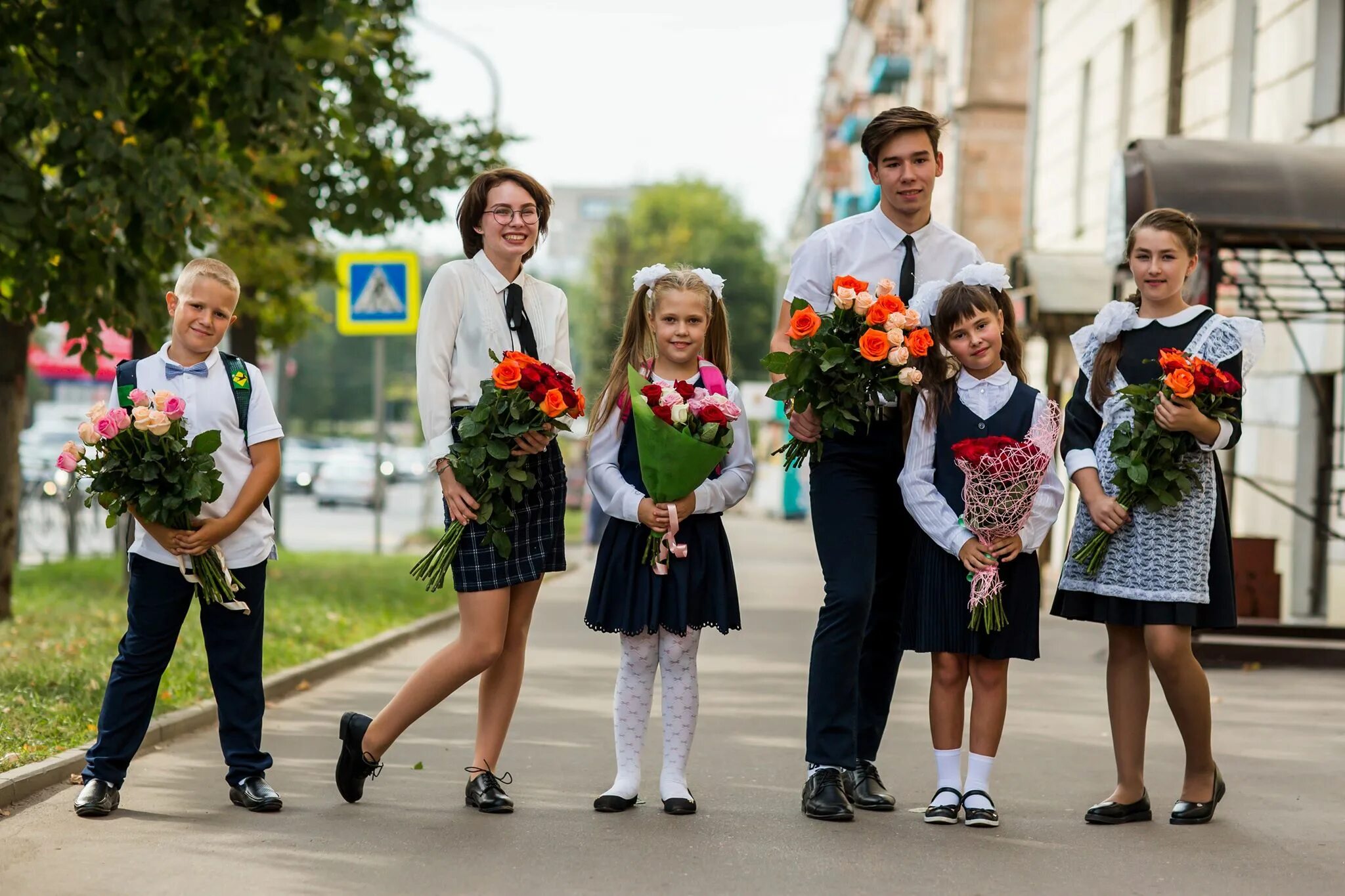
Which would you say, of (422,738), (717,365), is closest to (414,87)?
(422,738)

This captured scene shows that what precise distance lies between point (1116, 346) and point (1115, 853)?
5.65 feet

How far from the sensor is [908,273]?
6133mm

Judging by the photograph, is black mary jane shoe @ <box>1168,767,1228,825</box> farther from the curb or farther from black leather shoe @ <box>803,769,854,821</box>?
the curb

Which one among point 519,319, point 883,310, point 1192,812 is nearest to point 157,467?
point 519,319

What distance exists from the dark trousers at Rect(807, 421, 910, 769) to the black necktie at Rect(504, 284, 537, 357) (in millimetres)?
1043

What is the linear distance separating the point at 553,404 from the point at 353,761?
4.85ft

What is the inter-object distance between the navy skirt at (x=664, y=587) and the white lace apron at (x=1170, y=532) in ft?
4.03

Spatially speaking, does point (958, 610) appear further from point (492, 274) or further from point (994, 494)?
point (492, 274)

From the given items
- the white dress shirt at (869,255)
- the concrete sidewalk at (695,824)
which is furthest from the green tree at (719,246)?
the white dress shirt at (869,255)

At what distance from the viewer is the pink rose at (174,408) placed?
580 centimetres

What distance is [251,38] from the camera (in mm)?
10547

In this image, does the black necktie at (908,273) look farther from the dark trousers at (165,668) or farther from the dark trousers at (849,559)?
the dark trousers at (165,668)

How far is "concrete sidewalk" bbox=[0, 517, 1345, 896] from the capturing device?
200 inches

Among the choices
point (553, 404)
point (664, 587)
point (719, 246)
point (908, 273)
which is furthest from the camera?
point (719, 246)
